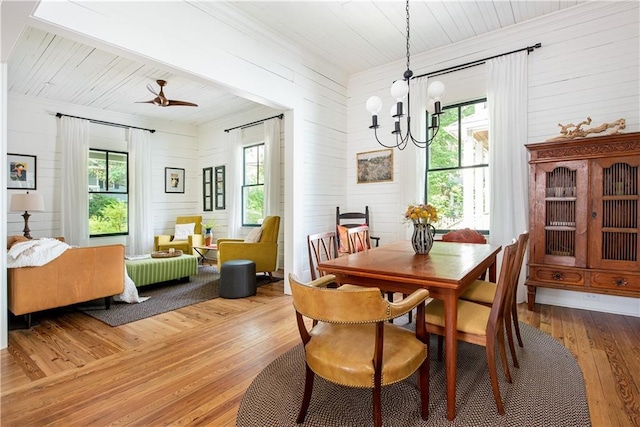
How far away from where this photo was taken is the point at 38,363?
2.34m

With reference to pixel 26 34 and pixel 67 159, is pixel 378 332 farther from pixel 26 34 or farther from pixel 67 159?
pixel 67 159

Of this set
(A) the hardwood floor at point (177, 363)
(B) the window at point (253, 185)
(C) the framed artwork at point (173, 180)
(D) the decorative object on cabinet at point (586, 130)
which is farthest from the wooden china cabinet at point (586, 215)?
(C) the framed artwork at point (173, 180)

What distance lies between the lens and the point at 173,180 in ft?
23.3

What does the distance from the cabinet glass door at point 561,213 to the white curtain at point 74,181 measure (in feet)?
22.7

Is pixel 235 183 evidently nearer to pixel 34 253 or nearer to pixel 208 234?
pixel 208 234

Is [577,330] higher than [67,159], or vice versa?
[67,159]

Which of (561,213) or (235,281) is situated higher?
(561,213)

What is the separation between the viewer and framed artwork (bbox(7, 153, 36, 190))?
5070 millimetres

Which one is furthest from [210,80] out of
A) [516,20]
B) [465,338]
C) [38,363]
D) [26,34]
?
[516,20]

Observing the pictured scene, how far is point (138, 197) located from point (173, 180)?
0.91 m

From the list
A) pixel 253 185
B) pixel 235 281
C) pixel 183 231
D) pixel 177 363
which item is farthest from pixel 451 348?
pixel 183 231

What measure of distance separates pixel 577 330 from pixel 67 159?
7.51 metres

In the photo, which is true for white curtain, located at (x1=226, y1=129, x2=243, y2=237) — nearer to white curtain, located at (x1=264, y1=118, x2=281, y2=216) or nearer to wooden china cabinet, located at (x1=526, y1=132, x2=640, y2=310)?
white curtain, located at (x1=264, y1=118, x2=281, y2=216)

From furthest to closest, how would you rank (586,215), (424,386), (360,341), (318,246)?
(586,215) < (318,246) < (424,386) < (360,341)
